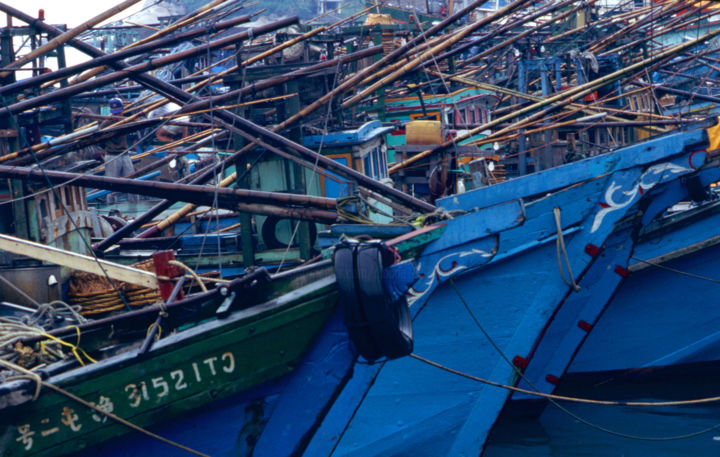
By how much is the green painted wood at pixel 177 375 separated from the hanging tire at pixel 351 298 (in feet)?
0.90

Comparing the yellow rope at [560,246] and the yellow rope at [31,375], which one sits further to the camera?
the yellow rope at [560,246]

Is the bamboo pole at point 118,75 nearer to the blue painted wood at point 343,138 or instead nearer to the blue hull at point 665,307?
the blue painted wood at point 343,138

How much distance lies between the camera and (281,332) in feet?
16.9

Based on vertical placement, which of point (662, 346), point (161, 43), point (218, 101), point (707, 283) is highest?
point (161, 43)

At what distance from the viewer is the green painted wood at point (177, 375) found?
15.6 ft

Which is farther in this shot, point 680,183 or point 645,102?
point 645,102

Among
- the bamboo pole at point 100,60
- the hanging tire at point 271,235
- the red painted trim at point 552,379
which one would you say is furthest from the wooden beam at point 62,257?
the red painted trim at point 552,379

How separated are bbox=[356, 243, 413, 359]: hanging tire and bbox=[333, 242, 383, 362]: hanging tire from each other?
35 mm

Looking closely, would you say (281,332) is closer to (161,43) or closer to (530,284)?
(530,284)

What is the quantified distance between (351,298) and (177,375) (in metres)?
1.23

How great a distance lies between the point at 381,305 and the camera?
4.81 m

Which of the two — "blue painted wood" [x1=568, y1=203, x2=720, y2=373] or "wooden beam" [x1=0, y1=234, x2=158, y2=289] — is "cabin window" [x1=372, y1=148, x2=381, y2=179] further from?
"wooden beam" [x1=0, y1=234, x2=158, y2=289]

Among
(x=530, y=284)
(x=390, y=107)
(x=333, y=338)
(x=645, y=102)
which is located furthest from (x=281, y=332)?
(x=645, y=102)

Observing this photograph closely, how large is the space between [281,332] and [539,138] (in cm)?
950
